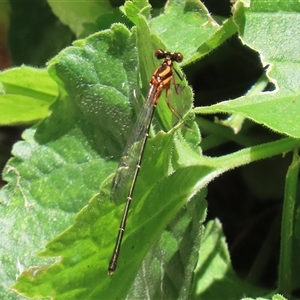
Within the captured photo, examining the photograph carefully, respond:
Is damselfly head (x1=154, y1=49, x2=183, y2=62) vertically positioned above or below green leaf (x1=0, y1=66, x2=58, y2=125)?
above

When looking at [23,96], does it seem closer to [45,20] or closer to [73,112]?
[73,112]

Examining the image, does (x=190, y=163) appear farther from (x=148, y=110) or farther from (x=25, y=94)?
(x=25, y=94)

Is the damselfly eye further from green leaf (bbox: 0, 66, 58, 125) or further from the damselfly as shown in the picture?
green leaf (bbox: 0, 66, 58, 125)

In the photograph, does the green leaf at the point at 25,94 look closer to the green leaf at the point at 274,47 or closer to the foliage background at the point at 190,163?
the foliage background at the point at 190,163

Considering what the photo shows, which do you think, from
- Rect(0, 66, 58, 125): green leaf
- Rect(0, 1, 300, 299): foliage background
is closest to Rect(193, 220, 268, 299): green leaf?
Rect(0, 1, 300, 299): foliage background

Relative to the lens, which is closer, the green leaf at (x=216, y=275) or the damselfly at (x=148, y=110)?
the damselfly at (x=148, y=110)

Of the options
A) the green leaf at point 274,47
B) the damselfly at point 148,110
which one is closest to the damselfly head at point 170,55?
the damselfly at point 148,110

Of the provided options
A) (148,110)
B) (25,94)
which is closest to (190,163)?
(148,110)
